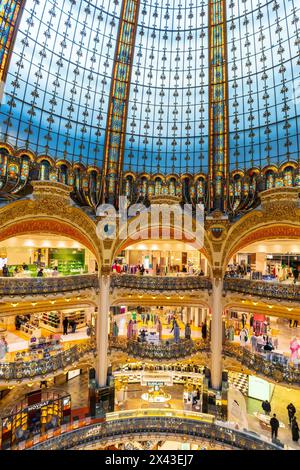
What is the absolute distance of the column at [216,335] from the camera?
1980 cm

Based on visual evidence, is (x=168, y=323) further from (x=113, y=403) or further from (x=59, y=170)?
(x=59, y=170)

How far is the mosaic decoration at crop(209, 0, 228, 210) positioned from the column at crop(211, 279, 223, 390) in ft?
20.1

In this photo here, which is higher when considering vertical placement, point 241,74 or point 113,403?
point 241,74

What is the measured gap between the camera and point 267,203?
60.7 feet

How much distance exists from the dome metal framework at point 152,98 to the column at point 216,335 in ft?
19.3

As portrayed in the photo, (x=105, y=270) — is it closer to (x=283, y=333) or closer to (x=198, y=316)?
(x=198, y=316)

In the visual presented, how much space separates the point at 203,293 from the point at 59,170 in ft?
44.1

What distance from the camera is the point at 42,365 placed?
52.5ft

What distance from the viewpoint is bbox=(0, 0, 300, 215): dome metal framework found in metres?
16.9

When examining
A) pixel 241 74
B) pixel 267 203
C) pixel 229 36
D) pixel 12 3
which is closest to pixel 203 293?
pixel 267 203

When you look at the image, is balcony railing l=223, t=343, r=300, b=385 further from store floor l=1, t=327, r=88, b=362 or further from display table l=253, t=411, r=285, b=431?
store floor l=1, t=327, r=88, b=362

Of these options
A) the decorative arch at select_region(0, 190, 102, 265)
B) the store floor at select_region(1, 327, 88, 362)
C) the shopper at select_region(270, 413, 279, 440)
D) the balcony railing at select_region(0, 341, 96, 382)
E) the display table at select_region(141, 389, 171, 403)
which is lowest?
the display table at select_region(141, 389, 171, 403)

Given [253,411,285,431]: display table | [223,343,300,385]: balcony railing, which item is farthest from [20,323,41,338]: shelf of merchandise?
[253,411,285,431]: display table

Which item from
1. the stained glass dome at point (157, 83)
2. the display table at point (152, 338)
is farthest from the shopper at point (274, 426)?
the stained glass dome at point (157, 83)
